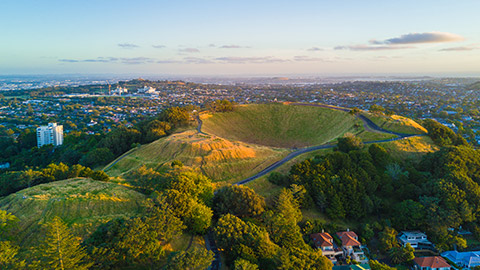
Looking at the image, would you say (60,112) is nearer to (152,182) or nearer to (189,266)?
(152,182)

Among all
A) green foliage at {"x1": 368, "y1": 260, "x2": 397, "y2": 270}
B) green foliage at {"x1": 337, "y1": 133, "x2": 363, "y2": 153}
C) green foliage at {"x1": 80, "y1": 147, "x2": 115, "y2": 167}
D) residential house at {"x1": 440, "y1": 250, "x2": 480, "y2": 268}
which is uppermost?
green foliage at {"x1": 337, "y1": 133, "x2": 363, "y2": 153}

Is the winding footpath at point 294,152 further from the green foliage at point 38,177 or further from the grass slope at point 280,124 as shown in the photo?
the green foliage at point 38,177

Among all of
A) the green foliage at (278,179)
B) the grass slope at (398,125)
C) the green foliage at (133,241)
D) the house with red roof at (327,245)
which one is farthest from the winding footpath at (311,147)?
the green foliage at (133,241)

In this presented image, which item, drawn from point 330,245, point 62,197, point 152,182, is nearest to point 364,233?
point 330,245

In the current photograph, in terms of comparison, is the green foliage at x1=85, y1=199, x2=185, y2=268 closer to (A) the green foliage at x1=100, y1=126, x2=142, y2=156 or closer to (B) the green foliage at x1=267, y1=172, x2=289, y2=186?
(B) the green foliage at x1=267, y1=172, x2=289, y2=186

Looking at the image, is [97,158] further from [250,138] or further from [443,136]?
[443,136]

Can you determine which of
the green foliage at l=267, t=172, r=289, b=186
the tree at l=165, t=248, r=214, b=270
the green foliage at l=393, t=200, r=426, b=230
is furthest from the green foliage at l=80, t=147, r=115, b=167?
the green foliage at l=393, t=200, r=426, b=230

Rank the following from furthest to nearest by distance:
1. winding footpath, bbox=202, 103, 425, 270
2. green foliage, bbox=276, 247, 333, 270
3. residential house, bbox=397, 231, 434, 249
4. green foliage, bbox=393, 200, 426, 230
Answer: green foliage, bbox=393, 200, 426, 230 < residential house, bbox=397, 231, 434, 249 < winding footpath, bbox=202, 103, 425, 270 < green foliage, bbox=276, 247, 333, 270

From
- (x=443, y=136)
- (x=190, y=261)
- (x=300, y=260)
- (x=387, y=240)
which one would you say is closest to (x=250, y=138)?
(x=443, y=136)
